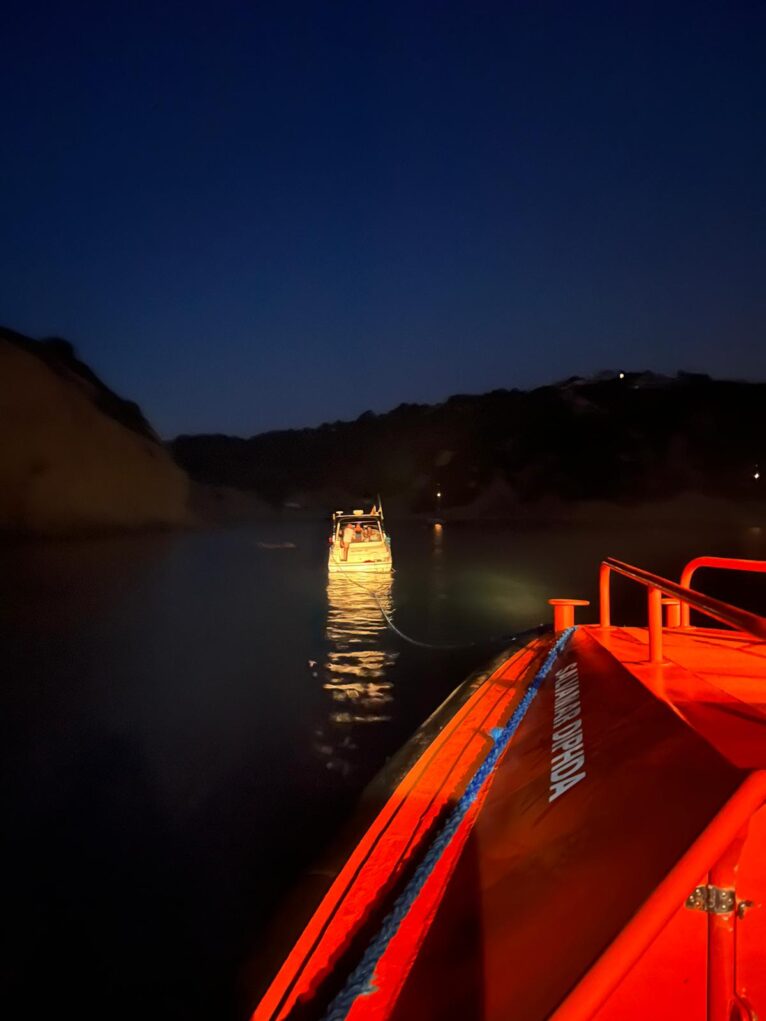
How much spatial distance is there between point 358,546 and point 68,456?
3891 centimetres

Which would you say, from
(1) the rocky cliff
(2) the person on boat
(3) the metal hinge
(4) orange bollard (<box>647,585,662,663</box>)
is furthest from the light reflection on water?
(1) the rocky cliff

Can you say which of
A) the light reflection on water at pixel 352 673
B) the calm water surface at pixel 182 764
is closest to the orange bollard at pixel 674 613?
the calm water surface at pixel 182 764

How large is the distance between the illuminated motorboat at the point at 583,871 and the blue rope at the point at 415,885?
0.02 metres

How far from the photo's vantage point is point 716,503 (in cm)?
12769

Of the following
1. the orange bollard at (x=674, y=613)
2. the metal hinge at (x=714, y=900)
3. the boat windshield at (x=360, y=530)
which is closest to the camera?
the metal hinge at (x=714, y=900)

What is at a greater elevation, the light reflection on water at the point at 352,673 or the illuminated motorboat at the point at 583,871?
the illuminated motorboat at the point at 583,871

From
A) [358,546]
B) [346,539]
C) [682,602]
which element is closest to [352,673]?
[682,602]

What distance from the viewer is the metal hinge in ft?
6.02

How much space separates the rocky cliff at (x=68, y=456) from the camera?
54.3 m

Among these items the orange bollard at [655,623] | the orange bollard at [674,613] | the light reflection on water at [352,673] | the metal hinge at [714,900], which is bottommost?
the light reflection on water at [352,673]

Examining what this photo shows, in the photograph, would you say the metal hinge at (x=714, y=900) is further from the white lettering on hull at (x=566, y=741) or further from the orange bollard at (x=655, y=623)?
the orange bollard at (x=655, y=623)

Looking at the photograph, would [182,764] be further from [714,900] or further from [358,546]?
[358,546]

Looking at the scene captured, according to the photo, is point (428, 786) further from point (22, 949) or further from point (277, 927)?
point (22, 949)

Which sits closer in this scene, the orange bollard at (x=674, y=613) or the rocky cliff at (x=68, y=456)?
the orange bollard at (x=674, y=613)
